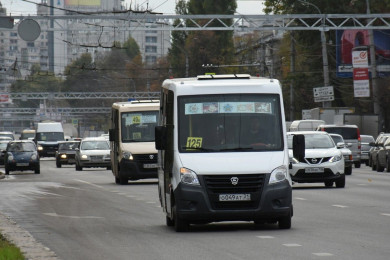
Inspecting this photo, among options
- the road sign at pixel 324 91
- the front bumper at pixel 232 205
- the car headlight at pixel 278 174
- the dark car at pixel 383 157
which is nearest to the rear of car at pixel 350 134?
the dark car at pixel 383 157

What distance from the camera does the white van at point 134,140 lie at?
3734 cm

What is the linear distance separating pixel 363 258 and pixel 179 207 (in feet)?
15.6

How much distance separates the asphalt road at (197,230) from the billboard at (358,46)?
45485 mm

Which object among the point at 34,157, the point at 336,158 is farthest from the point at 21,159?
the point at 336,158

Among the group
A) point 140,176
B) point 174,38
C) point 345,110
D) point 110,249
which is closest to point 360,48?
point 345,110

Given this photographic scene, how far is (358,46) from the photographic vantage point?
73875 millimetres

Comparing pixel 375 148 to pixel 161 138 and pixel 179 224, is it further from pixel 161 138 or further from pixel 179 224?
pixel 179 224

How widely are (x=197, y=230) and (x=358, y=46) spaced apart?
57395 mm

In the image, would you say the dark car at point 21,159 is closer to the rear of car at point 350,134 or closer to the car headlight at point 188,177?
the rear of car at point 350,134

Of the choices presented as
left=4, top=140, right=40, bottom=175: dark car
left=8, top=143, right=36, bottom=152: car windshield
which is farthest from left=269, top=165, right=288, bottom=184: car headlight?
left=8, top=143, right=36, bottom=152: car windshield

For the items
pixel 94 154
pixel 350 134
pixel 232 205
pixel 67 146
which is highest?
pixel 350 134

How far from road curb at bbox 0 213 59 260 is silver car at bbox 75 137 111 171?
1418 inches

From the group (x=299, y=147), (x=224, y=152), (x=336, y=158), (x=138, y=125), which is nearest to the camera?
(x=224, y=152)

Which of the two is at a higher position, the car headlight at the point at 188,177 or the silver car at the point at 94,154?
the silver car at the point at 94,154
